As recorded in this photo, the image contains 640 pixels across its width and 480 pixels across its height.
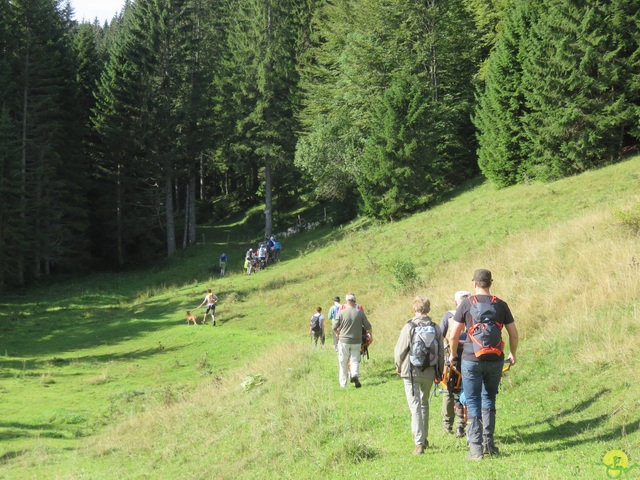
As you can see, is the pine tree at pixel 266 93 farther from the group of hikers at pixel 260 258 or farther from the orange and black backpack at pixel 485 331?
the orange and black backpack at pixel 485 331

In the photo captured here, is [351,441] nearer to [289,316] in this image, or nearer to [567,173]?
[289,316]

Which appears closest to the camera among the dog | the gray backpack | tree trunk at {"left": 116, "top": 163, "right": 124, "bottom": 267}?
the gray backpack

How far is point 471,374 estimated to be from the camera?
6.20 meters

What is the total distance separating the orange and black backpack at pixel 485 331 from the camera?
19.9 feet

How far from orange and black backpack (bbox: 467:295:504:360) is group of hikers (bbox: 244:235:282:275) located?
29.7 m

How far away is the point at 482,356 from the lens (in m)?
6.08

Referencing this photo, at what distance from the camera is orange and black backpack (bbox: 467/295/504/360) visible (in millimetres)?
6055

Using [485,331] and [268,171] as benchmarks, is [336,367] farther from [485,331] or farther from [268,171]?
[268,171]

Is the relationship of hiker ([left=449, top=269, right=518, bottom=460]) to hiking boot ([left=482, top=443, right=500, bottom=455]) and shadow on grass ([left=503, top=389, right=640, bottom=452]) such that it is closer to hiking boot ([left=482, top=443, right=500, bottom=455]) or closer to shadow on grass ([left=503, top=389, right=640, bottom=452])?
hiking boot ([left=482, top=443, right=500, bottom=455])

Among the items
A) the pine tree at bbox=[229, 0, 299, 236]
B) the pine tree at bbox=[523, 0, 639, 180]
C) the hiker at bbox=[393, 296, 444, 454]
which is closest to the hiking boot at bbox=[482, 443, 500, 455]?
the hiker at bbox=[393, 296, 444, 454]

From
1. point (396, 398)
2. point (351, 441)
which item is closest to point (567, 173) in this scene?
point (396, 398)

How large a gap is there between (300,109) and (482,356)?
45.9 meters

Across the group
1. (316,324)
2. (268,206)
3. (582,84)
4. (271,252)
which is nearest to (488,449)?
(316,324)

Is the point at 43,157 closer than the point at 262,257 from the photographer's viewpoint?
No
